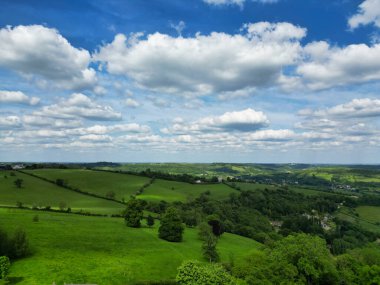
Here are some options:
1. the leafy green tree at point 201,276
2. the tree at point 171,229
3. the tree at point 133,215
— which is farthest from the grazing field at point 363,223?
the leafy green tree at point 201,276

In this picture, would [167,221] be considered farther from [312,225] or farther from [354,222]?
[354,222]

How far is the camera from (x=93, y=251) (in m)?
76.4

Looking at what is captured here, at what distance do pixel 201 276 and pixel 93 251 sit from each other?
103 ft

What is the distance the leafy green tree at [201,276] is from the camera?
56312 mm

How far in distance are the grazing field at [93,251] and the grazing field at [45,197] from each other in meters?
19.9

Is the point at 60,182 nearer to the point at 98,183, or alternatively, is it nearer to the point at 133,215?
the point at 98,183

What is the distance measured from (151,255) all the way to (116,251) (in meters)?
8.39

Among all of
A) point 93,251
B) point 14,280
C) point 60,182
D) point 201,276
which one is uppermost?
point 60,182

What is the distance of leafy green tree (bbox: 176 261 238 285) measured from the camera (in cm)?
5631

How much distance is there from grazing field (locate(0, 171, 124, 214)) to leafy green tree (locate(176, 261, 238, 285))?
70461mm

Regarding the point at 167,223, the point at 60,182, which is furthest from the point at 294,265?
the point at 60,182

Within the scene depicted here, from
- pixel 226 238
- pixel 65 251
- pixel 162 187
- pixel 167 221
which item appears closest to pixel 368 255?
pixel 226 238

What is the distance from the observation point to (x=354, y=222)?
7357 inches

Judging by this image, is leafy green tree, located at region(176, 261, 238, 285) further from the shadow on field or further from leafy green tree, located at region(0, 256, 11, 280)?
leafy green tree, located at region(0, 256, 11, 280)
